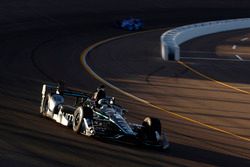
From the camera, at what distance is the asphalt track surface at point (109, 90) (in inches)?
488

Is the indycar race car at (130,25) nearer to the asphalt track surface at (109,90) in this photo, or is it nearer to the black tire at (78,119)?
the asphalt track surface at (109,90)

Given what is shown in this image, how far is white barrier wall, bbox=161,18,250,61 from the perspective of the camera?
2831 cm

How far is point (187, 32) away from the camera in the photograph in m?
37.1

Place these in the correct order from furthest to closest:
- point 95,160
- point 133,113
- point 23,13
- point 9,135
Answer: point 23,13 → point 133,113 → point 9,135 → point 95,160

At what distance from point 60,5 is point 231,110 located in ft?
89.6

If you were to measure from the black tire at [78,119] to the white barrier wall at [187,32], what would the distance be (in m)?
14.5

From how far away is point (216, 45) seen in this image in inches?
1372

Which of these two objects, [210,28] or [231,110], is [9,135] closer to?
[231,110]

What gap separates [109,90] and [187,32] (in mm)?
18000

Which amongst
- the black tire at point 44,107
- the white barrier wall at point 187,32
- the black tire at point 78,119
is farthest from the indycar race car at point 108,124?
the white barrier wall at point 187,32

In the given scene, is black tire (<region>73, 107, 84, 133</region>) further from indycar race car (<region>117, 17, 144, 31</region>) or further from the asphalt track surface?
indycar race car (<region>117, 17, 144, 31</region>)

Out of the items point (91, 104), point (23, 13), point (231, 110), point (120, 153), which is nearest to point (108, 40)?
point (23, 13)

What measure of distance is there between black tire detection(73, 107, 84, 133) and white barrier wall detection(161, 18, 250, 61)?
47.6ft

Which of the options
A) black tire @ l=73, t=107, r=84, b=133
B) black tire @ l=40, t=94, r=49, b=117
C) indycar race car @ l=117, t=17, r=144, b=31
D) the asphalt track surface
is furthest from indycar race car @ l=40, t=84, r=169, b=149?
indycar race car @ l=117, t=17, r=144, b=31
